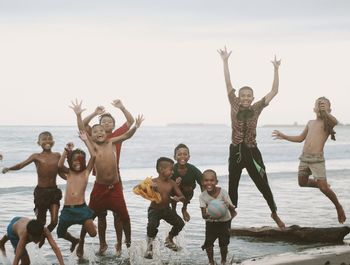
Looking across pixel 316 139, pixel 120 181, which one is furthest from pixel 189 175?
pixel 316 139

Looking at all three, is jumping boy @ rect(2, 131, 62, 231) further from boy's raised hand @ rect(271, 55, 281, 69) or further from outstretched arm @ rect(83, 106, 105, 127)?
boy's raised hand @ rect(271, 55, 281, 69)

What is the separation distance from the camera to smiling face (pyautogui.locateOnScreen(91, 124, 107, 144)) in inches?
329

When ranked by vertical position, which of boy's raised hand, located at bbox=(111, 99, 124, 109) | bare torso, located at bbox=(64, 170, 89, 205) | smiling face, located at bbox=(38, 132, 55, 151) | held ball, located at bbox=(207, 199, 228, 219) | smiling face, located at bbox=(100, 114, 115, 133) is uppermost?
boy's raised hand, located at bbox=(111, 99, 124, 109)

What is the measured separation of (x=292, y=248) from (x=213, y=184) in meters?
2.19

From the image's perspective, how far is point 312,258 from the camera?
7.98m

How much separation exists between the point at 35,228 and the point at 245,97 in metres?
3.37

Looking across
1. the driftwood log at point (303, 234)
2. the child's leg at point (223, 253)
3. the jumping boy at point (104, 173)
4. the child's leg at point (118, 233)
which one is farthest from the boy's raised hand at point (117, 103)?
the driftwood log at point (303, 234)

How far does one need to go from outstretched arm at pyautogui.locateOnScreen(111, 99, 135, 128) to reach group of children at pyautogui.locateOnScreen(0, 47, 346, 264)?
1 centimetres

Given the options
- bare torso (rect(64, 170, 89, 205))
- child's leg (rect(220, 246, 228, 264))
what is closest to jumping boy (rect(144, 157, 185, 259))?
child's leg (rect(220, 246, 228, 264))

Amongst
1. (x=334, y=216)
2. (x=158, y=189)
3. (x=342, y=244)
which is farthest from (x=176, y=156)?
(x=334, y=216)

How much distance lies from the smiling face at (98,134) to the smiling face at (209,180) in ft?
4.94

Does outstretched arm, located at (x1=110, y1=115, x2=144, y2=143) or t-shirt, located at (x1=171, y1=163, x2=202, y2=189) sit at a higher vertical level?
outstretched arm, located at (x1=110, y1=115, x2=144, y2=143)

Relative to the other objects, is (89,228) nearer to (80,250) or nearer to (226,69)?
(80,250)

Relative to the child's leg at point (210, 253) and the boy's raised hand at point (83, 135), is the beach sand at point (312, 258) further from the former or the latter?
the boy's raised hand at point (83, 135)
